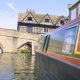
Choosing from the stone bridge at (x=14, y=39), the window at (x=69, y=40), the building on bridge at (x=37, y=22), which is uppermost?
the building on bridge at (x=37, y=22)

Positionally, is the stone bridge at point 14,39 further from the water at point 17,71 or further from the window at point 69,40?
the window at point 69,40

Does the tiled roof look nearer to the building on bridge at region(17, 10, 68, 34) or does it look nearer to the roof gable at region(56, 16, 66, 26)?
the building on bridge at region(17, 10, 68, 34)

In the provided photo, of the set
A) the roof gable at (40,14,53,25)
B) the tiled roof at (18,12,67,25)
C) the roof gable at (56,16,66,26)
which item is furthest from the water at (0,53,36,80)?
the roof gable at (56,16,66,26)

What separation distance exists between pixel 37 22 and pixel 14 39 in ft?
42.5

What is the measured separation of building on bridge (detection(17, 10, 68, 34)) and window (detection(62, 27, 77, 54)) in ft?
177

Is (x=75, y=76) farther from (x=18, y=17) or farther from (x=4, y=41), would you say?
(x=18, y=17)

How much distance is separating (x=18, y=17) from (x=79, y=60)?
56.8m

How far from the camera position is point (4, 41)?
52594mm

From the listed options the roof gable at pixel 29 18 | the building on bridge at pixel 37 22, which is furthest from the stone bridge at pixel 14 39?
the roof gable at pixel 29 18

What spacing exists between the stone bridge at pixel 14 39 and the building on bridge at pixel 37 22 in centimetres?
1060

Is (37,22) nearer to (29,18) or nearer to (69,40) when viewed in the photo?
(29,18)

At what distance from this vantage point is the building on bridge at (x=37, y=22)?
6332 cm

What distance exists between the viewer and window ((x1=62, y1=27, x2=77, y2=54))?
8068mm

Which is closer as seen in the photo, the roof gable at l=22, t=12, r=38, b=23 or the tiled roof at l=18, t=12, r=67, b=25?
the roof gable at l=22, t=12, r=38, b=23
